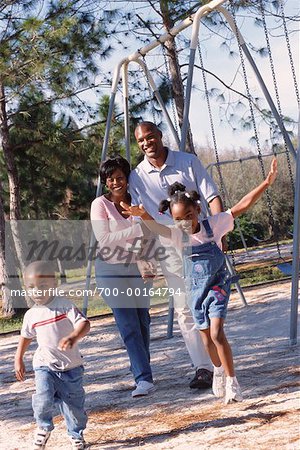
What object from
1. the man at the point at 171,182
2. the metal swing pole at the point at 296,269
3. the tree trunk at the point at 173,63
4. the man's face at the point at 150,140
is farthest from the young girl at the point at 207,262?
the tree trunk at the point at 173,63

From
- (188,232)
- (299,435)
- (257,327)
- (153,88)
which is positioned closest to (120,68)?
(153,88)

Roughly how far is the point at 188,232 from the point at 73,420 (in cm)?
109

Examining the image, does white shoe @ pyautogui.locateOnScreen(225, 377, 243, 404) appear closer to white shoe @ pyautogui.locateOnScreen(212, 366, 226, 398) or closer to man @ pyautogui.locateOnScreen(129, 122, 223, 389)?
white shoe @ pyautogui.locateOnScreen(212, 366, 226, 398)

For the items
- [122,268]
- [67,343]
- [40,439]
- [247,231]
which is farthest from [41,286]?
[247,231]

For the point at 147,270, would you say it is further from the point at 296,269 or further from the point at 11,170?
the point at 11,170

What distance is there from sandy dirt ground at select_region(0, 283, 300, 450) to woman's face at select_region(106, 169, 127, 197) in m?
1.18

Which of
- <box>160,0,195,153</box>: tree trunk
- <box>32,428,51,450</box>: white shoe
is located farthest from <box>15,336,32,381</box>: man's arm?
<box>160,0,195,153</box>: tree trunk

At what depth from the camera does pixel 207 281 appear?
370 cm

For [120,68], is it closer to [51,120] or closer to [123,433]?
[123,433]

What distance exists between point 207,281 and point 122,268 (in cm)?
68

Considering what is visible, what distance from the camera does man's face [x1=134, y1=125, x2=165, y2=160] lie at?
4094mm

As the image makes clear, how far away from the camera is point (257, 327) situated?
6.13m

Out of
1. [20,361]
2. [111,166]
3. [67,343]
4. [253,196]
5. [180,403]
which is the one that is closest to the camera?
[67,343]

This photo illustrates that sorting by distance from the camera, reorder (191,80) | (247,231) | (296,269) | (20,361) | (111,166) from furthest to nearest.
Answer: (247,231) < (191,80) < (296,269) < (111,166) < (20,361)
